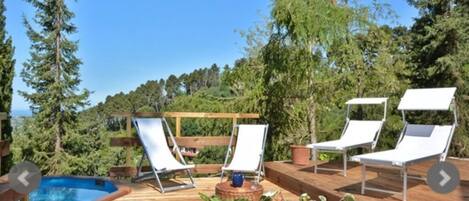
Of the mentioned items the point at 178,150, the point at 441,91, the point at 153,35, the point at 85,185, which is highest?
the point at 153,35

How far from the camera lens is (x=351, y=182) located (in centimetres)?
480

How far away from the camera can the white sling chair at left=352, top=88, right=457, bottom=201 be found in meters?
4.00

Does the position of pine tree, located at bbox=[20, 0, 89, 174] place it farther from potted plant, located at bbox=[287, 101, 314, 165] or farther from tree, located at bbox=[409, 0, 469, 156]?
tree, located at bbox=[409, 0, 469, 156]

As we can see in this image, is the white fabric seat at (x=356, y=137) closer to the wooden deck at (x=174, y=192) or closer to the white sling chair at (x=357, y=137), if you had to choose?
the white sling chair at (x=357, y=137)

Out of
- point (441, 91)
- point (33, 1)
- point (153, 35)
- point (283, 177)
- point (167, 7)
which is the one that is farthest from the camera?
point (153, 35)

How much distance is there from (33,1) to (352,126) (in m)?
13.7

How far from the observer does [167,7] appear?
1678cm

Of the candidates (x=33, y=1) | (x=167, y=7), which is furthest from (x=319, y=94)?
(x=33, y=1)

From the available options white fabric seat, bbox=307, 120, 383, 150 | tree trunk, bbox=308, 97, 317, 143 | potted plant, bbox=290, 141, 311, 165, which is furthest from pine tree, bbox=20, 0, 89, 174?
white fabric seat, bbox=307, 120, 383, 150

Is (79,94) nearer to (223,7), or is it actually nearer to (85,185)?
(223,7)

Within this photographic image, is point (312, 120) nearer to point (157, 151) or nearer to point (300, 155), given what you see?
point (300, 155)

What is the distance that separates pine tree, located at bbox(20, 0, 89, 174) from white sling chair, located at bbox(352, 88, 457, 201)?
1321 centimetres

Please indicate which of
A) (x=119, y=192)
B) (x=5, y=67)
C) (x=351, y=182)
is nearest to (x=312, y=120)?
(x=351, y=182)

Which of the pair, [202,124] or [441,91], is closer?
[441,91]
